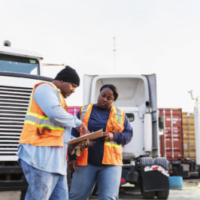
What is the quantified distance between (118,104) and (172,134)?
25.7 ft

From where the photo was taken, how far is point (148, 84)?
920 cm

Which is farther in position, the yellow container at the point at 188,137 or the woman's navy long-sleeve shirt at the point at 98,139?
the yellow container at the point at 188,137

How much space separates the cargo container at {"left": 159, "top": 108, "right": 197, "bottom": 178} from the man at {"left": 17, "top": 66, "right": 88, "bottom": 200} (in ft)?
45.8

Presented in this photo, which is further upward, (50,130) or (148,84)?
(148,84)

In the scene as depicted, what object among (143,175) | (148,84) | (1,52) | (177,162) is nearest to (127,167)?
(143,175)

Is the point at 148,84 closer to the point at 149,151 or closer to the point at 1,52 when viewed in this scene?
the point at 149,151

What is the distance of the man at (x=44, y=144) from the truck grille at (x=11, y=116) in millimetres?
1848

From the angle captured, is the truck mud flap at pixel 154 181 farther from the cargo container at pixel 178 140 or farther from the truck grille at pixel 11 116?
the cargo container at pixel 178 140

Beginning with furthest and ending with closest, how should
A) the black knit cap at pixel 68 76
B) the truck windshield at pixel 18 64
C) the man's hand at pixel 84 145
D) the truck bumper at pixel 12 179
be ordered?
1. the truck windshield at pixel 18 64
2. the truck bumper at pixel 12 179
3. the man's hand at pixel 84 145
4. the black knit cap at pixel 68 76

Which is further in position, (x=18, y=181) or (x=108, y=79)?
(x=108, y=79)

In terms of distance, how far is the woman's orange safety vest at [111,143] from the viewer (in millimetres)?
3887

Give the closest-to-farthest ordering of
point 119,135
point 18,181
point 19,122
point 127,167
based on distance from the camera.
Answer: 1. point 119,135
2. point 18,181
3. point 19,122
4. point 127,167

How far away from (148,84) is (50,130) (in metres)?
6.43

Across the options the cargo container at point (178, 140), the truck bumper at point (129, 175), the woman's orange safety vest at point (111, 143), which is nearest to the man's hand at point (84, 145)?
the woman's orange safety vest at point (111, 143)
